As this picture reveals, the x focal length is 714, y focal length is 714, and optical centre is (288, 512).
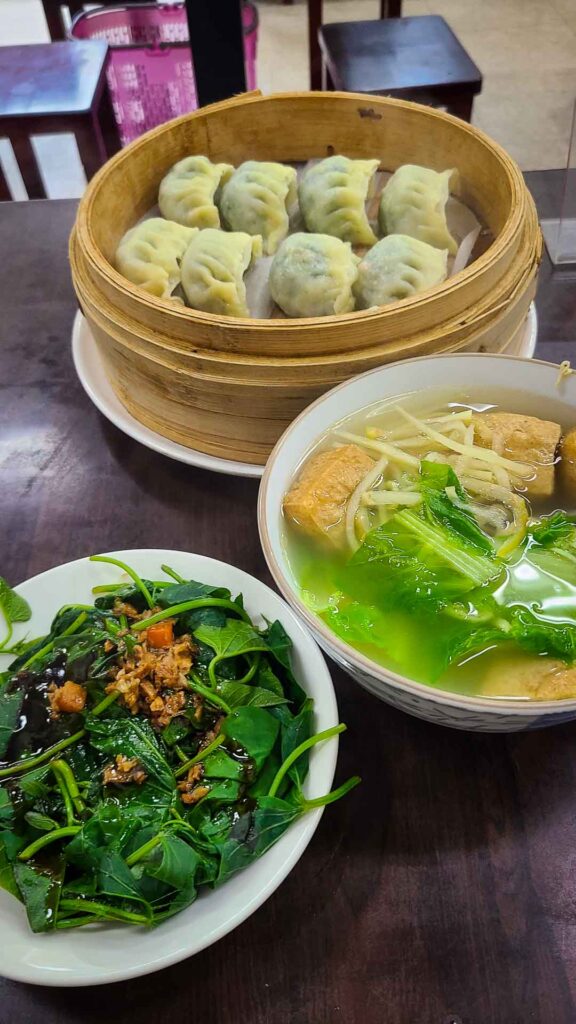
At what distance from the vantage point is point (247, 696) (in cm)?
99

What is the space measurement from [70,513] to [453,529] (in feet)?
2.53

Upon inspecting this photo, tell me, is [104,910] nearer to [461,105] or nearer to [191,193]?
[191,193]

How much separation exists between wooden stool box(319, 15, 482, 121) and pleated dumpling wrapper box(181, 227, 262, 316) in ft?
5.34

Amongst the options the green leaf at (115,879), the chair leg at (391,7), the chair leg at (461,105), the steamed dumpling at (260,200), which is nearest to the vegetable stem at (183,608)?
the green leaf at (115,879)

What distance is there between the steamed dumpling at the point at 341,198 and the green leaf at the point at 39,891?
59.7 inches

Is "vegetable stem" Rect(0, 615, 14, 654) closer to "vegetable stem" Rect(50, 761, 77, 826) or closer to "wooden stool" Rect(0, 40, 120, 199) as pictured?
"vegetable stem" Rect(50, 761, 77, 826)

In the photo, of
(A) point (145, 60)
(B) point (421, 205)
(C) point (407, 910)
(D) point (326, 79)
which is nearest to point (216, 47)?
(B) point (421, 205)

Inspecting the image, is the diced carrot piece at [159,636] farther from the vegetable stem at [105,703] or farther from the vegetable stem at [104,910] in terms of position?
the vegetable stem at [104,910]

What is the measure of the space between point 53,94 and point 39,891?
2.93 metres

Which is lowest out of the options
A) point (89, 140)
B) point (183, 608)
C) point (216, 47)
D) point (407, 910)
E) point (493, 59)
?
point (493, 59)

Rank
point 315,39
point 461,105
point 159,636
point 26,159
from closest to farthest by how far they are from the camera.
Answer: point 159,636, point 461,105, point 26,159, point 315,39

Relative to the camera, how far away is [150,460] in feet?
5.07

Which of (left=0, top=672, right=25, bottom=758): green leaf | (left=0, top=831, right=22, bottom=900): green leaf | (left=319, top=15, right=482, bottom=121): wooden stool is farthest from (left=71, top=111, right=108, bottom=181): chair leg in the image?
(left=0, top=831, right=22, bottom=900): green leaf

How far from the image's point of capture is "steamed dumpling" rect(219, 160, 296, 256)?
1.80 m
